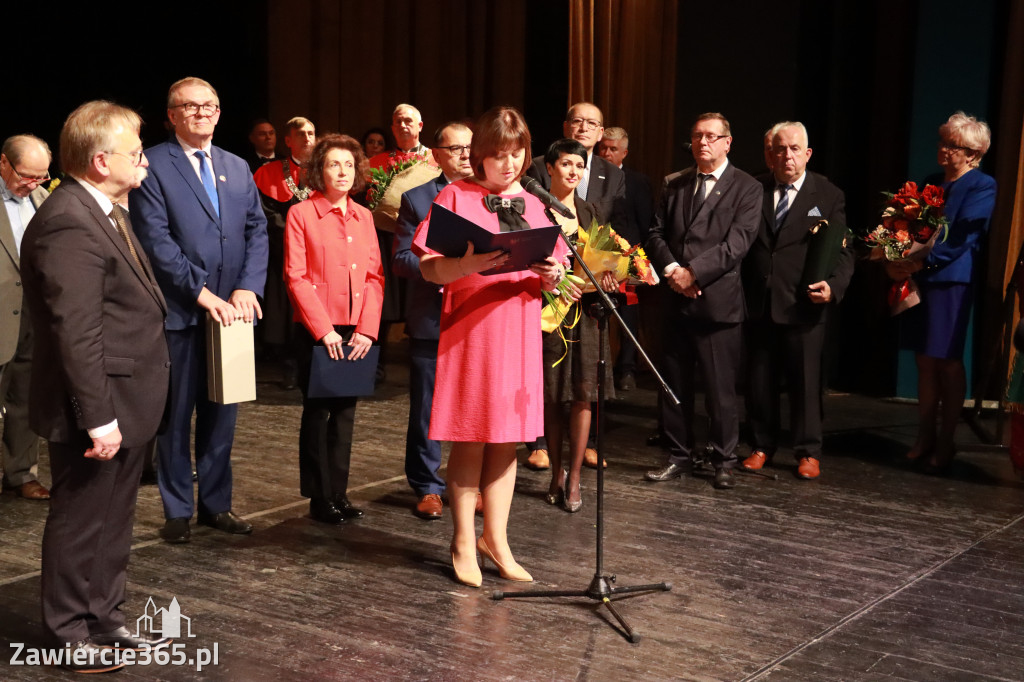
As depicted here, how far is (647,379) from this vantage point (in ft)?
27.5

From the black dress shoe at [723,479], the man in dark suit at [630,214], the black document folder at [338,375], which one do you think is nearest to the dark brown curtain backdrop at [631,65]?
the man in dark suit at [630,214]

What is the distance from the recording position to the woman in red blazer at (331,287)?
4418mm

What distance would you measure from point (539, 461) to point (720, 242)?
1.36 metres

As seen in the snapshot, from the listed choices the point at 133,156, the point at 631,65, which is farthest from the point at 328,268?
the point at 631,65

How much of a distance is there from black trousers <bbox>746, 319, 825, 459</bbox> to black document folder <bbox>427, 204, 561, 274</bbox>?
246cm

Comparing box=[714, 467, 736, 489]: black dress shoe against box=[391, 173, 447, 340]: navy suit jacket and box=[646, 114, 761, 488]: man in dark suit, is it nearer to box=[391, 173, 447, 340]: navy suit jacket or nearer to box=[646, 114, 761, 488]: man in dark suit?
box=[646, 114, 761, 488]: man in dark suit

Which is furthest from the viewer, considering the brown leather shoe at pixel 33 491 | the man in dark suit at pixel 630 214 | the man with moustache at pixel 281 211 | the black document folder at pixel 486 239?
the man with moustache at pixel 281 211

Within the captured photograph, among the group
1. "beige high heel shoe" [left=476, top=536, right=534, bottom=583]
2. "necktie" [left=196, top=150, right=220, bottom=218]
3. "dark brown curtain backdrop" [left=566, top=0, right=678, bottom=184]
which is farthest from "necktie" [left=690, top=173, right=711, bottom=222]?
"dark brown curtain backdrop" [left=566, top=0, right=678, bottom=184]

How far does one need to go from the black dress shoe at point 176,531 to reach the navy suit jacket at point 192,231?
29.1 inches

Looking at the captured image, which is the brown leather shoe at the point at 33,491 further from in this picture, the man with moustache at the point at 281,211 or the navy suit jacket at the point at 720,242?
the navy suit jacket at the point at 720,242

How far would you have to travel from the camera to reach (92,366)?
295 cm

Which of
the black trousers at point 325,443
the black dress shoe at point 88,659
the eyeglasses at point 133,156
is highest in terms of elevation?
the eyeglasses at point 133,156

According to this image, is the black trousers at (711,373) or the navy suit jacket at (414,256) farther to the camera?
the black trousers at (711,373)

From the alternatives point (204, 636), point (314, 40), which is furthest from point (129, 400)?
point (314, 40)
